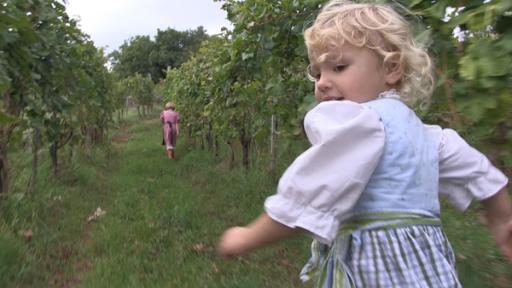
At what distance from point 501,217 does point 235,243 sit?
27.7 inches

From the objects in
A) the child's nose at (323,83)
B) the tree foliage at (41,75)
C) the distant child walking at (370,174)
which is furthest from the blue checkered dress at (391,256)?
the tree foliage at (41,75)

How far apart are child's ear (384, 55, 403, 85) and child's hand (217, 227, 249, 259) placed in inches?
19.9

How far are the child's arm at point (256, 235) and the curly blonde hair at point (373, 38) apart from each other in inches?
16.2

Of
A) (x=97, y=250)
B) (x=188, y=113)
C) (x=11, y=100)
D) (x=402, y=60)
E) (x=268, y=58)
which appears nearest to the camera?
(x=402, y=60)

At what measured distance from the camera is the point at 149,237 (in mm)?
5188

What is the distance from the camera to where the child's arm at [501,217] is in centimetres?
148

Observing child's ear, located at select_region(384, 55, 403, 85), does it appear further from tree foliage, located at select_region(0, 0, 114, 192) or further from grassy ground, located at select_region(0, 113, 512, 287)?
tree foliage, located at select_region(0, 0, 114, 192)

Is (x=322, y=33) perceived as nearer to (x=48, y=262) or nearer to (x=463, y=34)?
(x=463, y=34)

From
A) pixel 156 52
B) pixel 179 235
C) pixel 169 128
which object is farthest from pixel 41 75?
pixel 156 52

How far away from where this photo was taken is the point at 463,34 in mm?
1978

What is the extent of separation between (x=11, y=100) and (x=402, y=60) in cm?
477

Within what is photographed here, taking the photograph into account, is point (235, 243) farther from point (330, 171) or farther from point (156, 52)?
point (156, 52)

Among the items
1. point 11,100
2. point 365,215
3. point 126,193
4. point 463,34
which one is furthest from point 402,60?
point 126,193

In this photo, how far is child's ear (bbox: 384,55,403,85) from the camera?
139 cm
